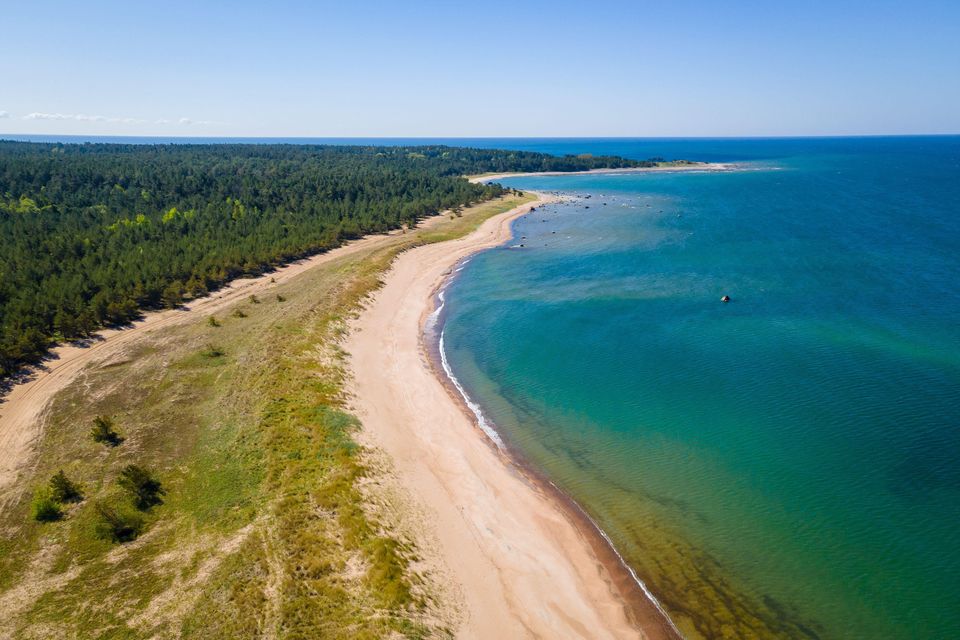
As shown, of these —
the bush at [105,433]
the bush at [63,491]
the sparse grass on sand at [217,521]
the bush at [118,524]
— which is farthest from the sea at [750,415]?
the bush at [63,491]

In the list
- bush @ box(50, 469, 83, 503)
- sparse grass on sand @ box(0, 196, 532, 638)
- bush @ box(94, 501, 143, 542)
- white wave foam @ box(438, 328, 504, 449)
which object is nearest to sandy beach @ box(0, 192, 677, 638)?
white wave foam @ box(438, 328, 504, 449)

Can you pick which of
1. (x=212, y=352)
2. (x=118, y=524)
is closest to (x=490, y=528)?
(x=118, y=524)

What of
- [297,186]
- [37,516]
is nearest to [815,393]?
[37,516]

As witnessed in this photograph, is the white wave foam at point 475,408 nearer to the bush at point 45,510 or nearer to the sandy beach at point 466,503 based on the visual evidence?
the sandy beach at point 466,503

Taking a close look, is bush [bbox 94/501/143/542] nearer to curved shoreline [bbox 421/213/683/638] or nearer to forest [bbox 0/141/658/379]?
curved shoreline [bbox 421/213/683/638]

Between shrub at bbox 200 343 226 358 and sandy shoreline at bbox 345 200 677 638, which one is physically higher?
shrub at bbox 200 343 226 358

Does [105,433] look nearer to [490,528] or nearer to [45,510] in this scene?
[45,510]
